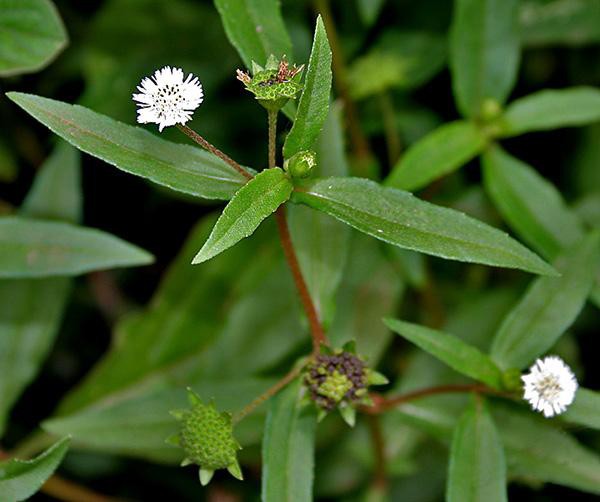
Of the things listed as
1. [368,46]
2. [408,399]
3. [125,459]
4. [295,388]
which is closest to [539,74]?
[368,46]

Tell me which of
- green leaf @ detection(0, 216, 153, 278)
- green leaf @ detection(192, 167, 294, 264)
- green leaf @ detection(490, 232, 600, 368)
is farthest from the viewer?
green leaf @ detection(0, 216, 153, 278)

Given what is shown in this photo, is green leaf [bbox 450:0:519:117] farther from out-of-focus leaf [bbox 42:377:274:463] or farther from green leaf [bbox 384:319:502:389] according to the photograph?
out-of-focus leaf [bbox 42:377:274:463]

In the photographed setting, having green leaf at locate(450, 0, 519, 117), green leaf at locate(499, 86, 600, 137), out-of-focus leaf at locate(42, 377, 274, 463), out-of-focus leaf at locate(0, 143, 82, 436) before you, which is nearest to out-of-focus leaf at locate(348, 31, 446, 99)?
green leaf at locate(450, 0, 519, 117)

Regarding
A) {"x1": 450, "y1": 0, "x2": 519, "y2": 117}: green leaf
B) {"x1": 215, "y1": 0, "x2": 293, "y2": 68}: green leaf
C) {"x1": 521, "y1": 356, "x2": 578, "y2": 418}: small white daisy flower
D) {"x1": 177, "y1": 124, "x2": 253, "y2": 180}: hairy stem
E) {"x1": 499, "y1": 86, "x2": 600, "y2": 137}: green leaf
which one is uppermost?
{"x1": 450, "y1": 0, "x2": 519, "y2": 117}: green leaf

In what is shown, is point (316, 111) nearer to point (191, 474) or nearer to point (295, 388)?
point (295, 388)

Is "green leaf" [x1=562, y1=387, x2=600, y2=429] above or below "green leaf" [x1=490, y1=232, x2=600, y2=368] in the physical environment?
below

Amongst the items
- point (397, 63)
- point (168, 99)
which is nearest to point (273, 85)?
point (168, 99)
